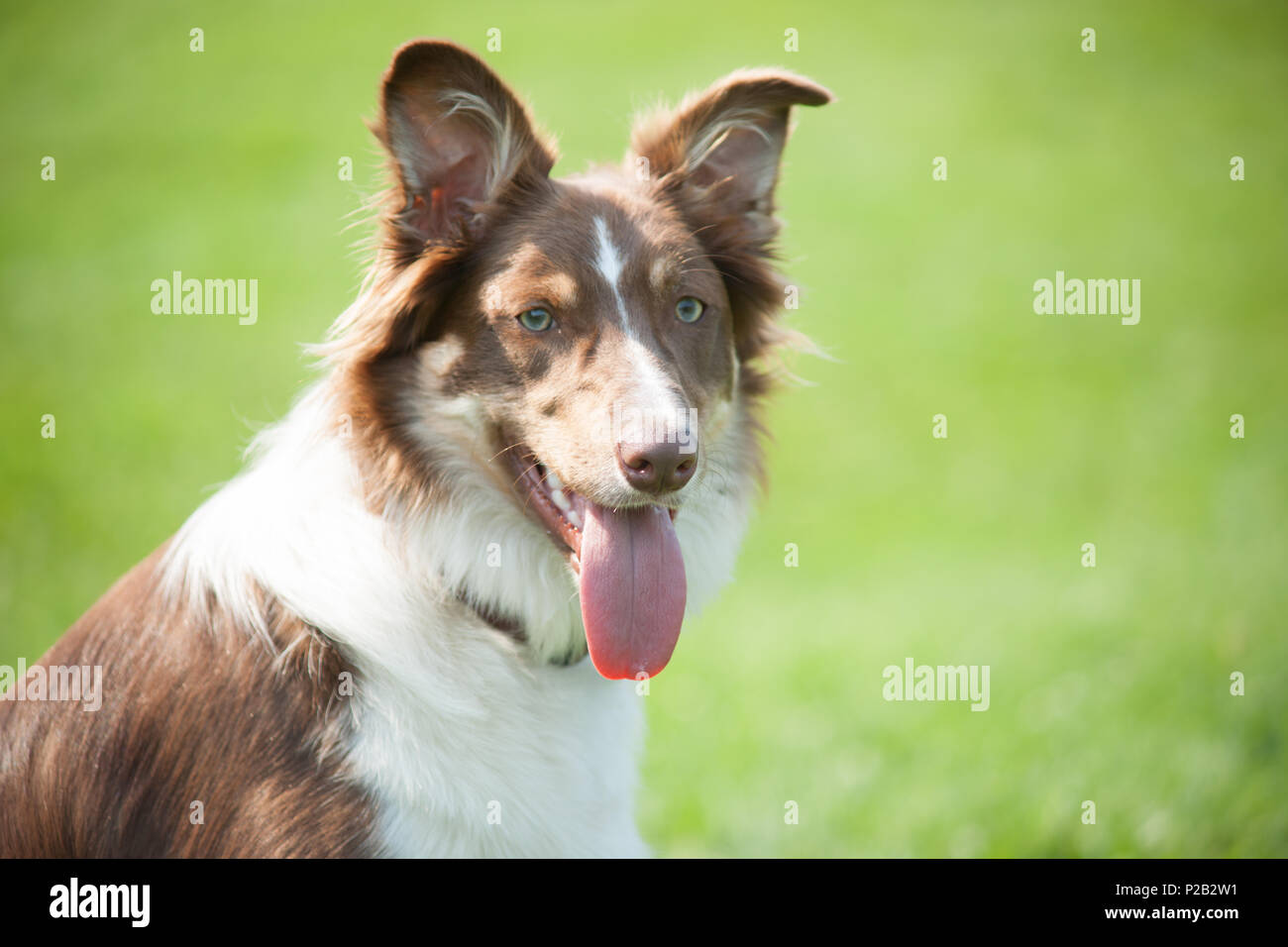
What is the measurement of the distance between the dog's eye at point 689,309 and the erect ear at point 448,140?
2.23 ft

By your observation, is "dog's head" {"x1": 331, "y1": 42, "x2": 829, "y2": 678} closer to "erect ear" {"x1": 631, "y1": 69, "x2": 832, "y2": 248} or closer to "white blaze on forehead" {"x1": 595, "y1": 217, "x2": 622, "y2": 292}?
"white blaze on forehead" {"x1": 595, "y1": 217, "x2": 622, "y2": 292}

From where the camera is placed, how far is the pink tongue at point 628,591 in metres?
3.60

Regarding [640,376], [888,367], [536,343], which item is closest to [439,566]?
[536,343]

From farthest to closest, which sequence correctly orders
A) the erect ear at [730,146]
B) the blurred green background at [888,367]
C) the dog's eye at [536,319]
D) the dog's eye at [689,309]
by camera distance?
the blurred green background at [888,367] < the erect ear at [730,146] < the dog's eye at [689,309] < the dog's eye at [536,319]

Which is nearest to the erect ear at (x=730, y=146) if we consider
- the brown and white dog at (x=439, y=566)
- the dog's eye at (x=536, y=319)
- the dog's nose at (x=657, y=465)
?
the brown and white dog at (x=439, y=566)

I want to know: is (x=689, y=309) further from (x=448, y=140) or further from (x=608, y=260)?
(x=448, y=140)

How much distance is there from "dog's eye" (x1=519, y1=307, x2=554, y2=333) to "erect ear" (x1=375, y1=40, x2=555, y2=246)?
389 millimetres

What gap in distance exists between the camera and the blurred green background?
6.88 meters

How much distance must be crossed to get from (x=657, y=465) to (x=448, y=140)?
1.38 meters

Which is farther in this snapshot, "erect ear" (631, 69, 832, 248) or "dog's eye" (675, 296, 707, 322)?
"erect ear" (631, 69, 832, 248)

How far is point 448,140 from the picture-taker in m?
3.83

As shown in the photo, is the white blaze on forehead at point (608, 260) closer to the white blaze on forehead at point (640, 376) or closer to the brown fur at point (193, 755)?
the white blaze on forehead at point (640, 376)

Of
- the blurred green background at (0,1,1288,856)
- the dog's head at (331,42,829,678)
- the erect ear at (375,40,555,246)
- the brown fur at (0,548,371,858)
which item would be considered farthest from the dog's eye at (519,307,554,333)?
the brown fur at (0,548,371,858)
